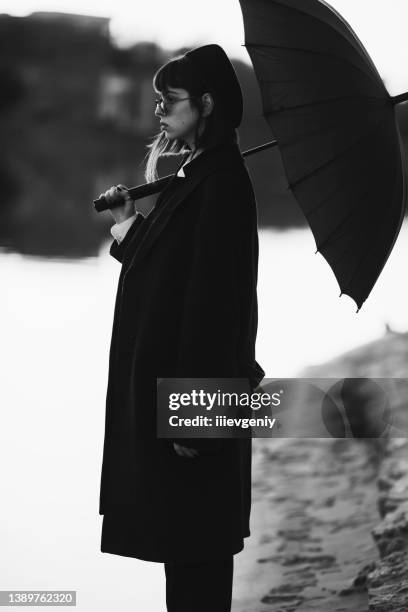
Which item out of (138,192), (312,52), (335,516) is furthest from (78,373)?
(312,52)

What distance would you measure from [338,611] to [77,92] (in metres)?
2.96

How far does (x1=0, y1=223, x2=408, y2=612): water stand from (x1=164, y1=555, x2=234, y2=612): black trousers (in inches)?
25.0

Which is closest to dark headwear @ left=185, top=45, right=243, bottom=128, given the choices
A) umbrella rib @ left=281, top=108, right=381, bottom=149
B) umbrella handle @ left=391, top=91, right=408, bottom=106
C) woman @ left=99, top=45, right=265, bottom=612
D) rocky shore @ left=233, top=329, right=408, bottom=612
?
woman @ left=99, top=45, right=265, bottom=612

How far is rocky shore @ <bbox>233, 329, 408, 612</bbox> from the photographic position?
2.16 meters

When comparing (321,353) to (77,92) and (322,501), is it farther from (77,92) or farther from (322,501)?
(77,92)

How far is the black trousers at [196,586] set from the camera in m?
1.54

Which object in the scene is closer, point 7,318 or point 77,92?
point 7,318

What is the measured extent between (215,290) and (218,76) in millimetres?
438

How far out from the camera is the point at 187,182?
1.58 meters

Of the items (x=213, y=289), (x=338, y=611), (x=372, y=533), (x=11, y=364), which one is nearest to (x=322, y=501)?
(x=372, y=533)

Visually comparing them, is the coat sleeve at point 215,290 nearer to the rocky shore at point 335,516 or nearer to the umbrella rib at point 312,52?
the umbrella rib at point 312,52

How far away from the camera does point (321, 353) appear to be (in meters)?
3.23

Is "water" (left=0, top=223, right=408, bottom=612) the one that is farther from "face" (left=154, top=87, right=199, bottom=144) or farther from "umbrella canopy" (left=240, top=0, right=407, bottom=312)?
"face" (left=154, top=87, right=199, bottom=144)

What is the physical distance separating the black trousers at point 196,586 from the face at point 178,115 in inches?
32.6
